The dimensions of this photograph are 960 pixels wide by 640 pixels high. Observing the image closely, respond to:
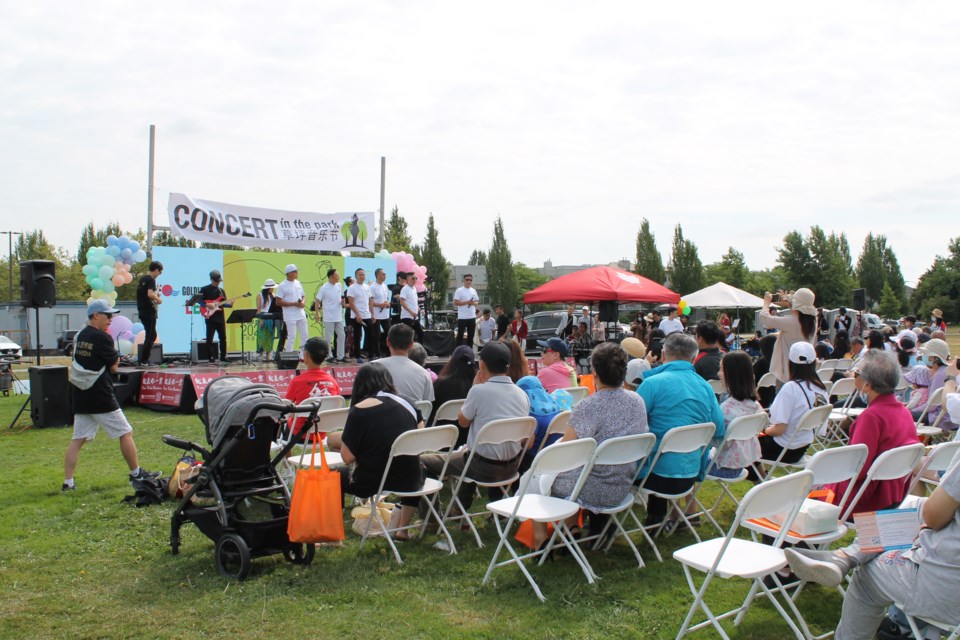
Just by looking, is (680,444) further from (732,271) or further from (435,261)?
(732,271)

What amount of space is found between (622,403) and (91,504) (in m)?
4.29

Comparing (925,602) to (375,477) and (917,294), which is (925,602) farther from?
(917,294)

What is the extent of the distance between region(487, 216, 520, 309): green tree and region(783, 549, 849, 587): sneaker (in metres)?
60.3

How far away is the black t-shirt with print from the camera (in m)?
5.71

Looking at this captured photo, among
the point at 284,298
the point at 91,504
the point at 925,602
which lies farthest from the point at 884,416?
the point at 284,298

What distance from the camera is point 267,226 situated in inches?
606

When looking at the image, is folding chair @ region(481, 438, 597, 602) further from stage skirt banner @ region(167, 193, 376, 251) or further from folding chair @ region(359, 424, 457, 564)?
stage skirt banner @ region(167, 193, 376, 251)

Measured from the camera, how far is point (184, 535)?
4.70 m

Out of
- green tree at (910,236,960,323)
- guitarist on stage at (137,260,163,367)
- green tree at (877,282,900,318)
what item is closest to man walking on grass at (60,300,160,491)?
guitarist on stage at (137,260,163,367)

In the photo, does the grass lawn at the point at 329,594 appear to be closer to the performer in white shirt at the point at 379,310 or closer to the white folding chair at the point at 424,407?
the white folding chair at the point at 424,407

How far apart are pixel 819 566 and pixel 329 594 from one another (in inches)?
95.4

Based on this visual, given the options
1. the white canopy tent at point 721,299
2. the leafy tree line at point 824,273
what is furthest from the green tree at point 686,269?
the white canopy tent at point 721,299

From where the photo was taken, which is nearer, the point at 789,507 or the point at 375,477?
the point at 789,507

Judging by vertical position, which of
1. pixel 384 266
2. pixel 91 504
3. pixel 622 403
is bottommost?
pixel 91 504
